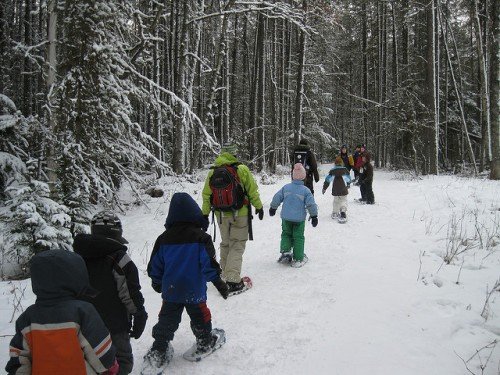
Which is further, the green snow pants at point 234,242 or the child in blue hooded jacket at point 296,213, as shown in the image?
the child in blue hooded jacket at point 296,213

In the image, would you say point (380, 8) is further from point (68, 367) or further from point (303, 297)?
point (68, 367)

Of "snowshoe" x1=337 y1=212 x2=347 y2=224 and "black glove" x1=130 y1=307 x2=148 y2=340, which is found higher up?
"black glove" x1=130 y1=307 x2=148 y2=340

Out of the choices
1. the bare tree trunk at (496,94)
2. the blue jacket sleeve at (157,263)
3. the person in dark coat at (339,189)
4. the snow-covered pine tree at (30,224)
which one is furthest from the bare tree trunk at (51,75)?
the bare tree trunk at (496,94)

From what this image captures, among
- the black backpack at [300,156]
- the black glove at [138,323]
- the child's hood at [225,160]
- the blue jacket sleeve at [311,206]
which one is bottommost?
the black glove at [138,323]

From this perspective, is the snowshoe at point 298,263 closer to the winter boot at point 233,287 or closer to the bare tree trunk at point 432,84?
the winter boot at point 233,287

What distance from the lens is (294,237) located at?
6414mm

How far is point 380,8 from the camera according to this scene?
→ 1106 inches

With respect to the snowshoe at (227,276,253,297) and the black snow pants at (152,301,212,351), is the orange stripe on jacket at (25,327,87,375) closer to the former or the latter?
the black snow pants at (152,301,212,351)

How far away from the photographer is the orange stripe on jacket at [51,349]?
6.74ft

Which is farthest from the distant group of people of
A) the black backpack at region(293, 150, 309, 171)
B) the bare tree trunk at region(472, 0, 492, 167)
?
the bare tree trunk at region(472, 0, 492, 167)

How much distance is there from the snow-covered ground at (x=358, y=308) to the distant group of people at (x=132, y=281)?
45 cm

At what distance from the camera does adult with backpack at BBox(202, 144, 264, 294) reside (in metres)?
5.18

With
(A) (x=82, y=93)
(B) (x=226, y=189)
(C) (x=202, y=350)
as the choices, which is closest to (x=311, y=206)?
(B) (x=226, y=189)

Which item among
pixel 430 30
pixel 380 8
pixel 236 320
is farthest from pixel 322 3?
pixel 380 8
